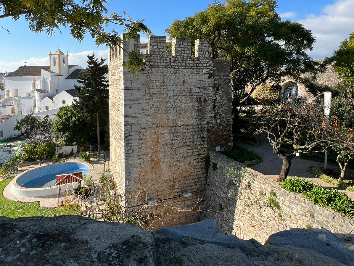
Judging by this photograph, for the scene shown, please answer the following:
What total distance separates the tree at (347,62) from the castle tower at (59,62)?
42202mm

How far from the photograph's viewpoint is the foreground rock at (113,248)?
61.0 inches

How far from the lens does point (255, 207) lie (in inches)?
324

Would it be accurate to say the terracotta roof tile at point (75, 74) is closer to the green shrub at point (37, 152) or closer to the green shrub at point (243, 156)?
the green shrub at point (37, 152)

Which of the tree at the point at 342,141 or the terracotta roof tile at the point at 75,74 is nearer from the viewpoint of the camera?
the tree at the point at 342,141

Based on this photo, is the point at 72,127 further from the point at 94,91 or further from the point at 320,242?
the point at 320,242

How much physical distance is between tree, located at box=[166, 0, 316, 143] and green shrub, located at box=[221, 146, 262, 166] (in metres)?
4.94

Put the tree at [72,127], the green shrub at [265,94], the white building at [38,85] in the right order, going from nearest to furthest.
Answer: the tree at [72,127] < the green shrub at [265,94] < the white building at [38,85]

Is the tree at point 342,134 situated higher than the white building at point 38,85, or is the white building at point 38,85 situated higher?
the white building at point 38,85

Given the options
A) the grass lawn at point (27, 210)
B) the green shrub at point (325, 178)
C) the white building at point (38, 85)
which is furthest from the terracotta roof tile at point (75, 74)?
the green shrub at point (325, 178)

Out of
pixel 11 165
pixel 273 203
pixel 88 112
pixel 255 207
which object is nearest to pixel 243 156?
pixel 255 207

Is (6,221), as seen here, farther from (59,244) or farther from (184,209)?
(184,209)

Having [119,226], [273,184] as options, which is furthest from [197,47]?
[119,226]

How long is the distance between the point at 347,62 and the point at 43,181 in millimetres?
19806

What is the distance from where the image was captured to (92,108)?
2139 cm
